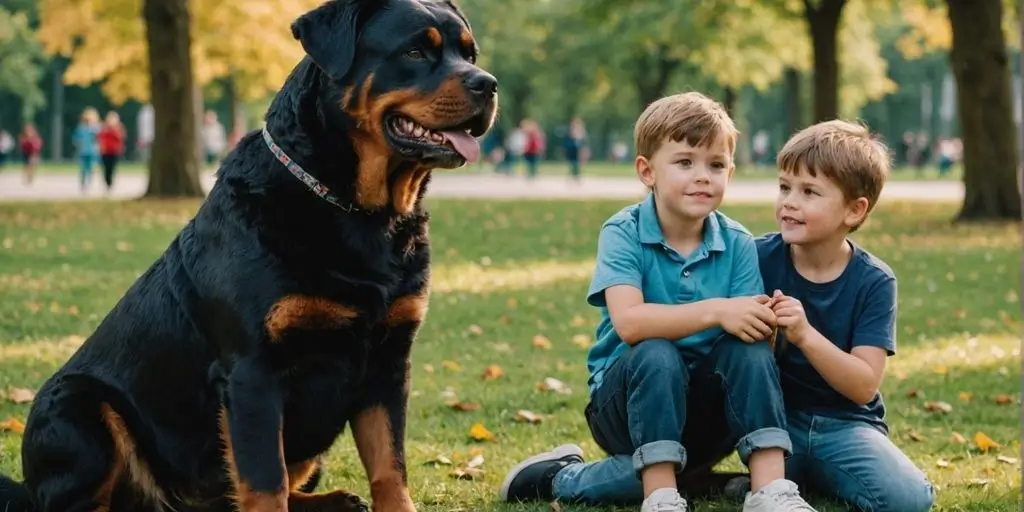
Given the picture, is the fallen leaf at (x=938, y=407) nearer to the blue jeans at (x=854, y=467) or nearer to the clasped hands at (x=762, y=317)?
the blue jeans at (x=854, y=467)

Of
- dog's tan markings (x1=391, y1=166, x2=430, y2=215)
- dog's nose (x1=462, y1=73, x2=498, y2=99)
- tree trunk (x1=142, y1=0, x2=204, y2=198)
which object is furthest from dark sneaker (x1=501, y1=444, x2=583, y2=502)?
tree trunk (x1=142, y1=0, x2=204, y2=198)

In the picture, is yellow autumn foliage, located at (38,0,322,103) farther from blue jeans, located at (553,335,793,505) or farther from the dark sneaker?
blue jeans, located at (553,335,793,505)

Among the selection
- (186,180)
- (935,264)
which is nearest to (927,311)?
(935,264)

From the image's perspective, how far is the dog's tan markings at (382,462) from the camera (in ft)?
14.6

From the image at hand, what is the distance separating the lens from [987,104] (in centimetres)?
1914

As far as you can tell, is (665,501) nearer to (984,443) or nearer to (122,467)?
(122,467)

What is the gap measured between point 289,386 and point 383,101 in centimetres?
95

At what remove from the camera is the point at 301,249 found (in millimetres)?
4125

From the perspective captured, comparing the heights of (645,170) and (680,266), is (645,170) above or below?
above

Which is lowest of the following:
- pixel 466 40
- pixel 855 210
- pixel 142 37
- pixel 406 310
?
pixel 406 310

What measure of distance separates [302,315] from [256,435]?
1.30 ft

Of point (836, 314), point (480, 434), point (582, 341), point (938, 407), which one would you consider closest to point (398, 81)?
point (836, 314)

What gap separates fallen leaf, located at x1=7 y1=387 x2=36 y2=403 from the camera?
22.3 ft

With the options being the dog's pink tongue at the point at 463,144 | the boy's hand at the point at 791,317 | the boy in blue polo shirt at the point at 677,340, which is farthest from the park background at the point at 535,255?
the dog's pink tongue at the point at 463,144
